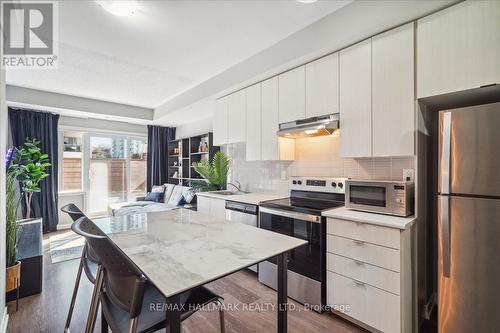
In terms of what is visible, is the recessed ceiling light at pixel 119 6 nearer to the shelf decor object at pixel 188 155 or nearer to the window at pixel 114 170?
the shelf decor object at pixel 188 155

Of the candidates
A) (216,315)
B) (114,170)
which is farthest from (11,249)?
(114,170)

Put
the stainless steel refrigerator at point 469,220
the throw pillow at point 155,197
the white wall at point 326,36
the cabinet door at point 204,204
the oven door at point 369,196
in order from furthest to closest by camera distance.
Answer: the throw pillow at point 155,197 → the cabinet door at point 204,204 → the oven door at point 369,196 → the white wall at point 326,36 → the stainless steel refrigerator at point 469,220

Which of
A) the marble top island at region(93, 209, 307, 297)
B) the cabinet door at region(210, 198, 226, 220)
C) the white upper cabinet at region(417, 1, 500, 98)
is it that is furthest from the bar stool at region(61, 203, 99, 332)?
the white upper cabinet at region(417, 1, 500, 98)

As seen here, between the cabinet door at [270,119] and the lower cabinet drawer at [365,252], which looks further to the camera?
the cabinet door at [270,119]

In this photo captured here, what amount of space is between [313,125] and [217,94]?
1.77 meters

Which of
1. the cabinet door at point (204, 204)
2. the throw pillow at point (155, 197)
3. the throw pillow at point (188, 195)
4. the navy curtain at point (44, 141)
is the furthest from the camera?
the throw pillow at point (155, 197)

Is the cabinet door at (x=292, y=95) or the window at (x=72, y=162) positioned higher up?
the cabinet door at (x=292, y=95)

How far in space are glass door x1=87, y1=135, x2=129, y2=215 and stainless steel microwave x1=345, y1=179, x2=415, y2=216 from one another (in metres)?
5.63

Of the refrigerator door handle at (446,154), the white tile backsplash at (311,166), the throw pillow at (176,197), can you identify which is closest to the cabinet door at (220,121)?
the white tile backsplash at (311,166)

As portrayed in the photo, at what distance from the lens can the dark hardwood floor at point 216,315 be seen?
6.05ft

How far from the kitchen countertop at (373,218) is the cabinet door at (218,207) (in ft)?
4.92

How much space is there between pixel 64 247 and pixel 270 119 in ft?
12.7

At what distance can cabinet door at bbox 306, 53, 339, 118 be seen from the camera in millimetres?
2252

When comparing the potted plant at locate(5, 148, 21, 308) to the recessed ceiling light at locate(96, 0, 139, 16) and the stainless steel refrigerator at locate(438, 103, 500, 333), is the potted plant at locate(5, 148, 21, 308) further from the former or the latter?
the stainless steel refrigerator at locate(438, 103, 500, 333)
